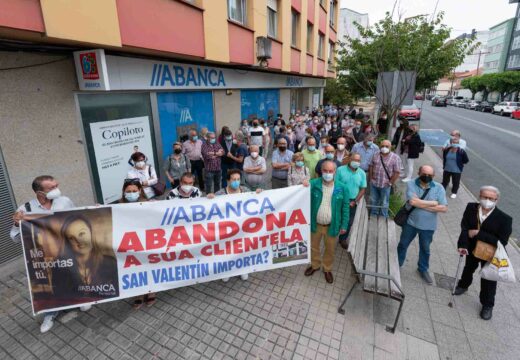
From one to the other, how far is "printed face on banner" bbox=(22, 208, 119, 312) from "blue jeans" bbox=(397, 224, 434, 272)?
4.15 metres

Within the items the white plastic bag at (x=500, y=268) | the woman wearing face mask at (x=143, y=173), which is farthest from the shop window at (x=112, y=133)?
the white plastic bag at (x=500, y=268)

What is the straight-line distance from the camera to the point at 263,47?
9.38 metres

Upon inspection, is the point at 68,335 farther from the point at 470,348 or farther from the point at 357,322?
the point at 470,348

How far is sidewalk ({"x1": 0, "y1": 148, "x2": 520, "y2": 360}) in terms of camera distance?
3145mm

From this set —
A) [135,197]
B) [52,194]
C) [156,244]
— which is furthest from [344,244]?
[52,194]

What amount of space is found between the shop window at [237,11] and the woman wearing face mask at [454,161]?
7.47 meters

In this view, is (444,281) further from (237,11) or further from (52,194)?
(237,11)

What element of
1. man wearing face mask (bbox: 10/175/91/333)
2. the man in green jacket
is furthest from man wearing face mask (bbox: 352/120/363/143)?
man wearing face mask (bbox: 10/175/91/333)

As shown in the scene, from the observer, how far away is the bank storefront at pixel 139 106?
5504mm

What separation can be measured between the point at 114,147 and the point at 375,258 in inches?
223

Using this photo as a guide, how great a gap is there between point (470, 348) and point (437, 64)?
35.3 feet

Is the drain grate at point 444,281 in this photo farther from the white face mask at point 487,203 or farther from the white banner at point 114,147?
the white banner at point 114,147

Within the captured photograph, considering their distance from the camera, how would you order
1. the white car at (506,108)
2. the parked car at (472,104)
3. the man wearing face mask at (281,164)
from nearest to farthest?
the man wearing face mask at (281,164), the white car at (506,108), the parked car at (472,104)

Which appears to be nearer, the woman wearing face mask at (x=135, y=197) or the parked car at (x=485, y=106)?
the woman wearing face mask at (x=135, y=197)
